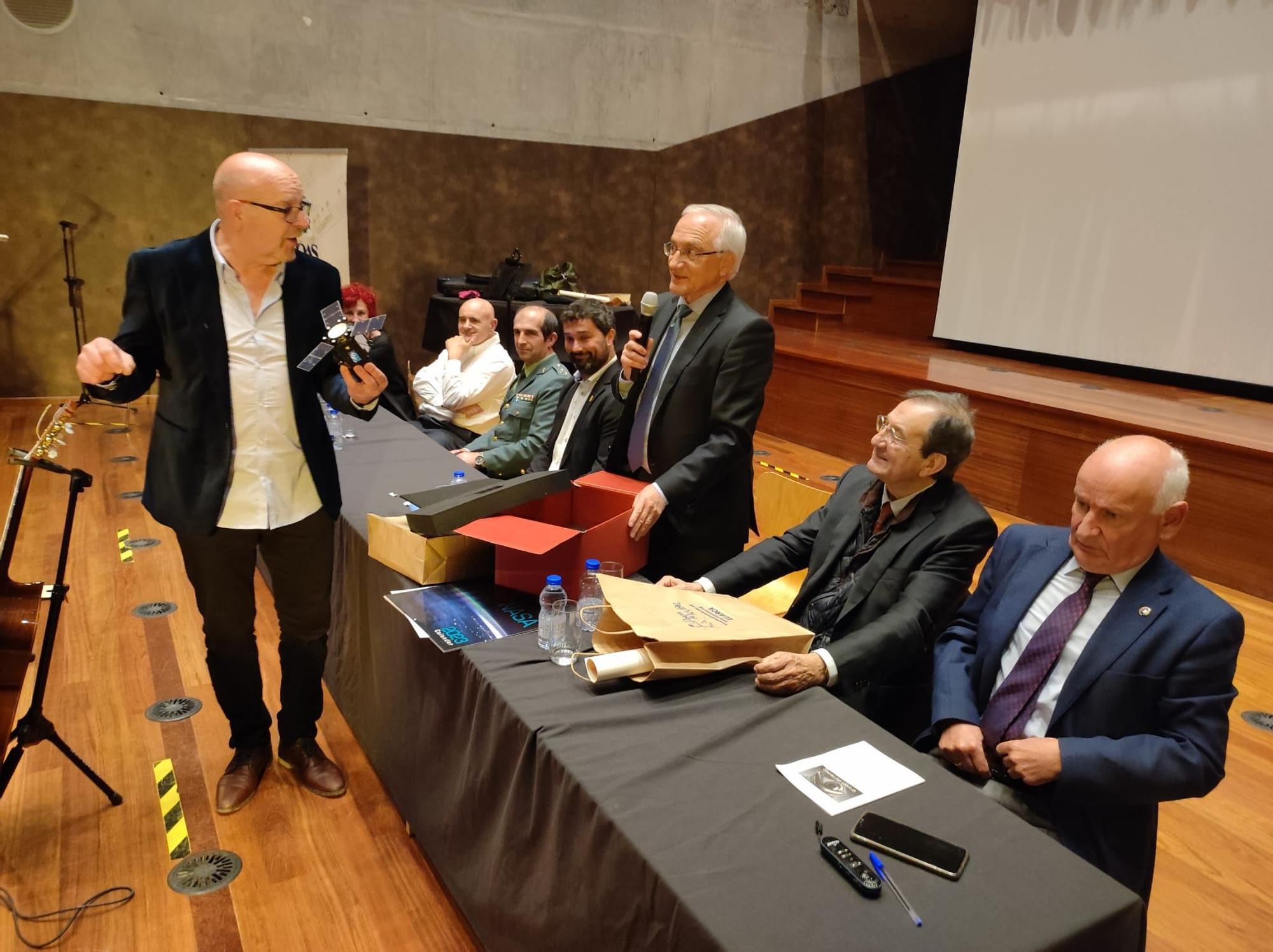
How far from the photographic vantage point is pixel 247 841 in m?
2.12

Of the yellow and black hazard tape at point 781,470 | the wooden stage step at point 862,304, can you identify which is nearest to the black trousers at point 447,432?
the yellow and black hazard tape at point 781,470

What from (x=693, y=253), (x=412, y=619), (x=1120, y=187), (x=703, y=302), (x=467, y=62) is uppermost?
(x=467, y=62)

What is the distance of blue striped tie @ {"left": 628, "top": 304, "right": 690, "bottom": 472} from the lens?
2.38 m

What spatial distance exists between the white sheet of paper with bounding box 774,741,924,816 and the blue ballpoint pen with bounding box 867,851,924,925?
11 cm

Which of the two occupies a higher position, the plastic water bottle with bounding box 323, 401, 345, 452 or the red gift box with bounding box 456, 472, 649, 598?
the red gift box with bounding box 456, 472, 649, 598

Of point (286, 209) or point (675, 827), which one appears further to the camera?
point (286, 209)

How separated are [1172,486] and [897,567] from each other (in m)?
0.56

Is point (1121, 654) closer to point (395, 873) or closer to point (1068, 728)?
point (1068, 728)

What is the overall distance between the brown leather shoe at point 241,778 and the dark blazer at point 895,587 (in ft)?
4.24

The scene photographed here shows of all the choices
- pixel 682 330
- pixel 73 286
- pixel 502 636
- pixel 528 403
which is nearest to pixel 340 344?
pixel 502 636

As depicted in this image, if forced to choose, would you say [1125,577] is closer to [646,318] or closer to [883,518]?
[883,518]

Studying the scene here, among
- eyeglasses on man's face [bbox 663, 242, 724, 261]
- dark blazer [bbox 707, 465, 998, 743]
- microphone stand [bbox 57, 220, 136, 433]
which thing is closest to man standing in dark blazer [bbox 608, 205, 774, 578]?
eyeglasses on man's face [bbox 663, 242, 724, 261]

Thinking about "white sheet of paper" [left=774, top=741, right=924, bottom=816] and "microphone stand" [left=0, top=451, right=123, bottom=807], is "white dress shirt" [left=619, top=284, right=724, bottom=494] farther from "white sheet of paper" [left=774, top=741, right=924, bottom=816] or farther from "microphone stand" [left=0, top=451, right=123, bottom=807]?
"microphone stand" [left=0, top=451, right=123, bottom=807]

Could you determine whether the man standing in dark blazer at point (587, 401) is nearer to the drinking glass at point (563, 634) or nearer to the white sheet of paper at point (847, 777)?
the drinking glass at point (563, 634)
